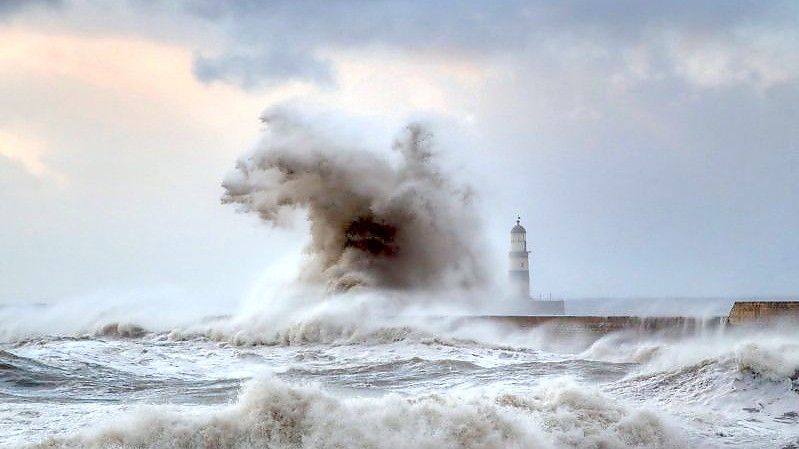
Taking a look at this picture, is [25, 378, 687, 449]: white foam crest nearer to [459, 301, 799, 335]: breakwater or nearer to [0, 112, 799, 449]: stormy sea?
[0, 112, 799, 449]: stormy sea

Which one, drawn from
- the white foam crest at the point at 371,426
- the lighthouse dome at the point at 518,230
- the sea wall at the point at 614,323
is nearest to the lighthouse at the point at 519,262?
the lighthouse dome at the point at 518,230

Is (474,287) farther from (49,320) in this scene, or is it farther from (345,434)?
(345,434)

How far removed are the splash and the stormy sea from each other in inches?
1.5

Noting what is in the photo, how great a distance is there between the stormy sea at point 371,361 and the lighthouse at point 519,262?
3.79 m

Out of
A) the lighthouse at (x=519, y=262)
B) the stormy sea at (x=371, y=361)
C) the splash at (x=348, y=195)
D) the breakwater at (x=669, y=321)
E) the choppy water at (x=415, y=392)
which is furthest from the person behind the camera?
the lighthouse at (x=519, y=262)

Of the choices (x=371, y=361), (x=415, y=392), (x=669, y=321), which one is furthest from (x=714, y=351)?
(x=371, y=361)

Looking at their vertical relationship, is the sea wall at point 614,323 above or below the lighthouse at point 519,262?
below

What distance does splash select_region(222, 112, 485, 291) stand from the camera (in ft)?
73.5

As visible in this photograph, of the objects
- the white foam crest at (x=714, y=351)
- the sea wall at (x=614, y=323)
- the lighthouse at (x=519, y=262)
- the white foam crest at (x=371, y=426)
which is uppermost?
the lighthouse at (x=519, y=262)

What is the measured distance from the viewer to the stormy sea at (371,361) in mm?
7215

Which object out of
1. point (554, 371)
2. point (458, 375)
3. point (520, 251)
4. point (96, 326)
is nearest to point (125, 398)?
point (458, 375)

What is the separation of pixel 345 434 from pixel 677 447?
2.73 meters

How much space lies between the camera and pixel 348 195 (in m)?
22.6

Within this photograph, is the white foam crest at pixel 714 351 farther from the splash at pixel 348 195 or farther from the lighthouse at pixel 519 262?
the lighthouse at pixel 519 262
